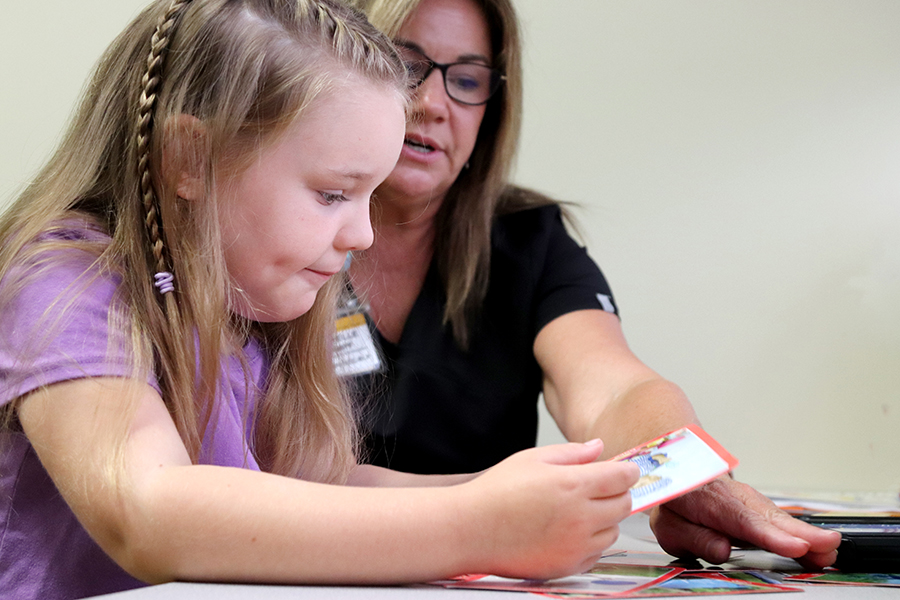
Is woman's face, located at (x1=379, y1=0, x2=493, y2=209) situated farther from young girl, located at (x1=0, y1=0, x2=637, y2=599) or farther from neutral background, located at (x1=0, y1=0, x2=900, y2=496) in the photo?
neutral background, located at (x1=0, y1=0, x2=900, y2=496)

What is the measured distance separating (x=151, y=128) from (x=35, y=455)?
273 millimetres

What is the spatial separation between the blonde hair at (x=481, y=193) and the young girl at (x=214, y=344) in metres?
0.44

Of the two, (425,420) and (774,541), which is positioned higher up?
(774,541)

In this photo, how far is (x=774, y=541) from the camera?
594 mm

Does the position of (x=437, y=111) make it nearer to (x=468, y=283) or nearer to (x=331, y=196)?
(x=468, y=283)

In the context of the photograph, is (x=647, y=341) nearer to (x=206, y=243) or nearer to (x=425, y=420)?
(x=425, y=420)

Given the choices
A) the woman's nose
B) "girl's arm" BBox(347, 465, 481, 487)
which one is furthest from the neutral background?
"girl's arm" BBox(347, 465, 481, 487)

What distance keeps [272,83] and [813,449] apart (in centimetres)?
157

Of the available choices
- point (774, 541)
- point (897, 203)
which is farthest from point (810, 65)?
point (774, 541)

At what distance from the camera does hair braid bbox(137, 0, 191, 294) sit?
0.60 meters

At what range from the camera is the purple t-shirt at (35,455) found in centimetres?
50

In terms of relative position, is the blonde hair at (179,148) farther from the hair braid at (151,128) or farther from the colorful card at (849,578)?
the colorful card at (849,578)

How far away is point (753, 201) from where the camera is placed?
5.76 ft

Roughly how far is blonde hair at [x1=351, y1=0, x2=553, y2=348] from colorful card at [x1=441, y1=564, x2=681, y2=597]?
0.65m
